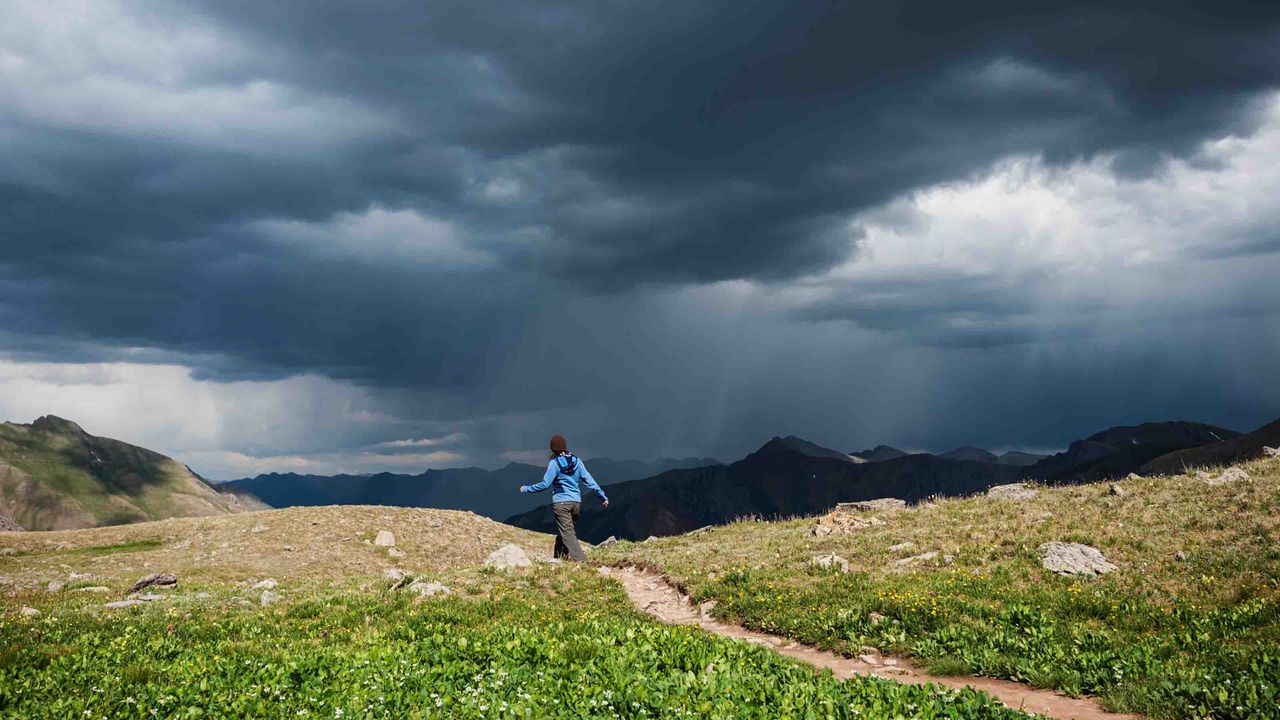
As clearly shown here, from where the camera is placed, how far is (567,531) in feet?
78.7

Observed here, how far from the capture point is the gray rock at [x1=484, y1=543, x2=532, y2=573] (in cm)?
2184

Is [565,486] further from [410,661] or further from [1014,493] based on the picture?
[1014,493]

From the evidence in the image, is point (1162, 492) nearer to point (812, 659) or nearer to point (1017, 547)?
point (1017, 547)

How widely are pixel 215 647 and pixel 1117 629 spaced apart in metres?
17.0

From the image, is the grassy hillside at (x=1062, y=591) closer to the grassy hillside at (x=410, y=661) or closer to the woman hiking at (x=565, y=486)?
the woman hiking at (x=565, y=486)

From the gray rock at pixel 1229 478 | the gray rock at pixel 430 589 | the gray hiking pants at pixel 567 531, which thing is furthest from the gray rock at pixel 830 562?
the gray rock at pixel 1229 478

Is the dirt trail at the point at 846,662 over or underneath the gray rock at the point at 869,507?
underneath

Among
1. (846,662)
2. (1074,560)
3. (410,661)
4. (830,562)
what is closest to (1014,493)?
(1074,560)

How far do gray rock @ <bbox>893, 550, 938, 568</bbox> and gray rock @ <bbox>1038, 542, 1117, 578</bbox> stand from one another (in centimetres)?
277

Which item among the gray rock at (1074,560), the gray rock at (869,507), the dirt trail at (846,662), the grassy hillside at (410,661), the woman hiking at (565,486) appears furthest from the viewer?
the gray rock at (869,507)

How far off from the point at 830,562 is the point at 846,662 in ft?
22.1

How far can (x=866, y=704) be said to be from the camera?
27.3 ft

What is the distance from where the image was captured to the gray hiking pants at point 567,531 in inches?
936

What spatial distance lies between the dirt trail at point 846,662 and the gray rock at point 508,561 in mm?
2888
